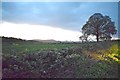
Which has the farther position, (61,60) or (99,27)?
(99,27)

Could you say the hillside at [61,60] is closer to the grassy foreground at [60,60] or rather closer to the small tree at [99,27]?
the grassy foreground at [60,60]

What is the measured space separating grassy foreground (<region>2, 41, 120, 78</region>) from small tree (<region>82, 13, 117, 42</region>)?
600mm

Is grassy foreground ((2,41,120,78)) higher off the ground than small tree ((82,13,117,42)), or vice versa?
small tree ((82,13,117,42))

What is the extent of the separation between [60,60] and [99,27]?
2995 millimetres

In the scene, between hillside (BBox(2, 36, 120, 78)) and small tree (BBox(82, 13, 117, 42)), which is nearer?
hillside (BBox(2, 36, 120, 78))

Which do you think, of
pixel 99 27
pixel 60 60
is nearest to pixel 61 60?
pixel 60 60

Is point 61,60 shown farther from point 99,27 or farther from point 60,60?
point 99,27

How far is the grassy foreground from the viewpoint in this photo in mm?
13086

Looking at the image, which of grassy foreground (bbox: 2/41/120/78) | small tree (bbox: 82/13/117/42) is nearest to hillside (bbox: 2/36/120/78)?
grassy foreground (bbox: 2/41/120/78)

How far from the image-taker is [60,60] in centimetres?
1398

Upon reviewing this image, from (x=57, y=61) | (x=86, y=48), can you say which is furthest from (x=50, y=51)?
(x=86, y=48)

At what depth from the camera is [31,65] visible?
13477mm

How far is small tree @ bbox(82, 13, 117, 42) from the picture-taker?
48.3 feet

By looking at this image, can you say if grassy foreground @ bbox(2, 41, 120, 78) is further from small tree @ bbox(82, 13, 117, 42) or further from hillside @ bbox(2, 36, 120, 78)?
small tree @ bbox(82, 13, 117, 42)
